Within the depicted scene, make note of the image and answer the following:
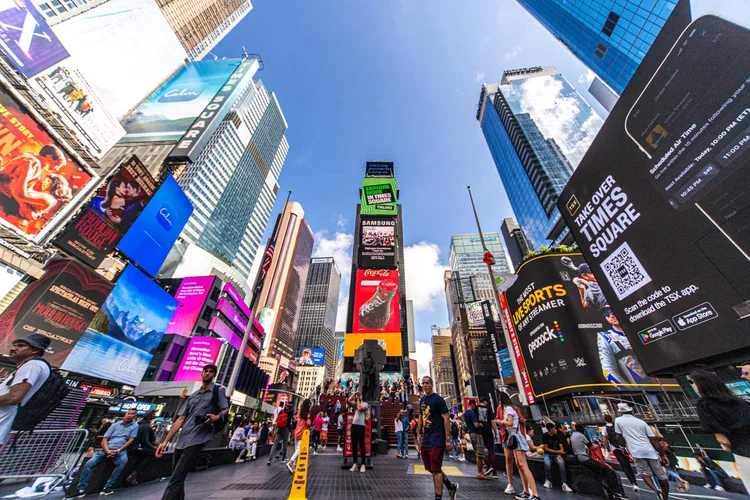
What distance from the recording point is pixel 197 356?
38812 mm

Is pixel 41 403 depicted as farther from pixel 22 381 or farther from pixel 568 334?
pixel 568 334

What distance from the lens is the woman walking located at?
8.55ft

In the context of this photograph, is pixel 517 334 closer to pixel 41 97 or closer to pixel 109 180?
pixel 109 180

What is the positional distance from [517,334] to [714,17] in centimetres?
2352

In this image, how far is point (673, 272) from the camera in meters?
6.55

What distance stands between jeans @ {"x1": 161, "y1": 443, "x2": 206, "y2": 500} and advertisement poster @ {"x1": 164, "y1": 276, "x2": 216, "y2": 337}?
46.6 meters

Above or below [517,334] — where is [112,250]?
above

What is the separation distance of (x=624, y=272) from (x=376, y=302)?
26.6m

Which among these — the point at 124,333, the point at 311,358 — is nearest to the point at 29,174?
the point at 124,333

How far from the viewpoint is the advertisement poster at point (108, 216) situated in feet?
69.2

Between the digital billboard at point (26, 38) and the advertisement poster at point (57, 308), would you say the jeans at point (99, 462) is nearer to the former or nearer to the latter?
the advertisement poster at point (57, 308)

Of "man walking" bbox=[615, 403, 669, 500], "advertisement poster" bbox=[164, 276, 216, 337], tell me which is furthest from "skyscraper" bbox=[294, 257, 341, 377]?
"man walking" bbox=[615, 403, 669, 500]

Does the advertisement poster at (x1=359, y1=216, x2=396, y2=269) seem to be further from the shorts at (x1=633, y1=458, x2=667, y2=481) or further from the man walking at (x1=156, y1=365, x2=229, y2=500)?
the man walking at (x1=156, y1=365, x2=229, y2=500)

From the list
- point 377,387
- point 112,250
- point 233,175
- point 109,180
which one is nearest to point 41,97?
point 109,180
